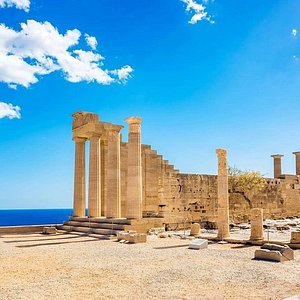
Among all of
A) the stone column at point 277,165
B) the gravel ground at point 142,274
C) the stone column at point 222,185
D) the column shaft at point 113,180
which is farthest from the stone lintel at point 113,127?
the stone column at point 277,165

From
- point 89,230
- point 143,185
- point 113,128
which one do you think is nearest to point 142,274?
point 89,230

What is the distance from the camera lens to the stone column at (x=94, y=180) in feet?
73.3

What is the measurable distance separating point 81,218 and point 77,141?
15.2ft

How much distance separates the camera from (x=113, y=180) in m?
21.4

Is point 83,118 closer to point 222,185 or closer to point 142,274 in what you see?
point 222,185

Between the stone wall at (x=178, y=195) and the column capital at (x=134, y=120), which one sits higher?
the column capital at (x=134, y=120)

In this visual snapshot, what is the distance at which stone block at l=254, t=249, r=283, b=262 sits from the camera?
11.7 meters

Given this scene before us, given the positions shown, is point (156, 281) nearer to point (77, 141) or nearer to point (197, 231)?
point (197, 231)

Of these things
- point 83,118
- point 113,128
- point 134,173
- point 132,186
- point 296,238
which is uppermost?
point 83,118

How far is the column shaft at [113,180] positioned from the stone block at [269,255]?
403 inches

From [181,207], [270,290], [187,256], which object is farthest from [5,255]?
[181,207]

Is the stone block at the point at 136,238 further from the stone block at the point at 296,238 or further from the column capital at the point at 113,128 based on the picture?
the column capital at the point at 113,128

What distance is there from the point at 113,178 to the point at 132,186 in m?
1.83

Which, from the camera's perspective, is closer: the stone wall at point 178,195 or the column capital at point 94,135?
the column capital at point 94,135
